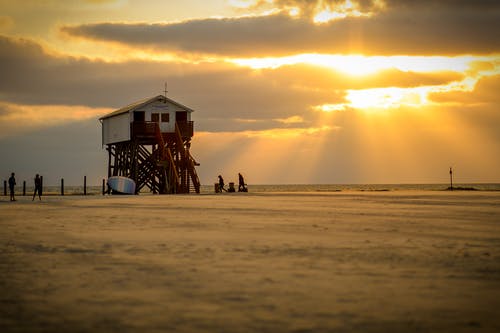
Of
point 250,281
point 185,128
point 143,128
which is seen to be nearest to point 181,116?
point 185,128

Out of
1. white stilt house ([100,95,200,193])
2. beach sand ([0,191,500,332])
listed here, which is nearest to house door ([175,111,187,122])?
white stilt house ([100,95,200,193])

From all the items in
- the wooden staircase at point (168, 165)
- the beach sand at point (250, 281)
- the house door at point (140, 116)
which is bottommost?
the beach sand at point (250, 281)

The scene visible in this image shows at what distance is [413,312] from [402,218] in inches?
555

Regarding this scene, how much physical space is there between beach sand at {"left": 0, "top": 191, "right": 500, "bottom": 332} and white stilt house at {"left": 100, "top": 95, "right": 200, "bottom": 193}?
43.1 m

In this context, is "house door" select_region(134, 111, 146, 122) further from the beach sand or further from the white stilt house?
the beach sand

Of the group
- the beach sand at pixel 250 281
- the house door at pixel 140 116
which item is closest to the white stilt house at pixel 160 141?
the house door at pixel 140 116

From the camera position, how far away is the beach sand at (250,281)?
20.7ft

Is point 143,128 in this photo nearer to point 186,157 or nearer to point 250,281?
point 186,157

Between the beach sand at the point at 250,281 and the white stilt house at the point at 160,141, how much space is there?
4310cm

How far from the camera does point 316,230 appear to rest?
15.8 metres

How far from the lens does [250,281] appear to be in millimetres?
8406

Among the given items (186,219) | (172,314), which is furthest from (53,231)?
(172,314)

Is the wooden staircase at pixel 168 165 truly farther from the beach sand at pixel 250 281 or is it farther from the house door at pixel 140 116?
the beach sand at pixel 250 281

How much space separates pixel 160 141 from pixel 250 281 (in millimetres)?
50698
